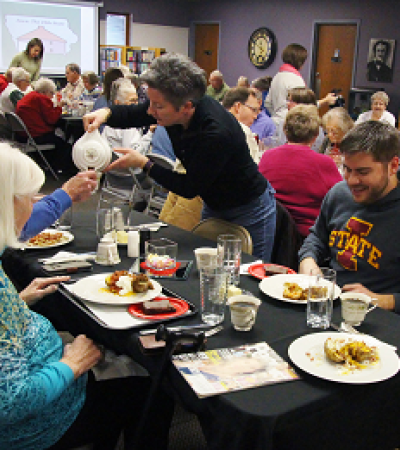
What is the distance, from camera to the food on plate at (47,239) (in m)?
2.18

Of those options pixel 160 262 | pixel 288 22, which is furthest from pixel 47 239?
pixel 288 22

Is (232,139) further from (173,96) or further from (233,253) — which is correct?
(233,253)

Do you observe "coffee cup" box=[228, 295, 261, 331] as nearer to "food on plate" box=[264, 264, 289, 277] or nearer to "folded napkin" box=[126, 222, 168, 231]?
"food on plate" box=[264, 264, 289, 277]

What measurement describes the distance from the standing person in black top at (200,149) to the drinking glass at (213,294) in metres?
0.80

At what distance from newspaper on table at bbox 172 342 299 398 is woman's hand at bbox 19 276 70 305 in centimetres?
63

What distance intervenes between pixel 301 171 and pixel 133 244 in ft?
4.38

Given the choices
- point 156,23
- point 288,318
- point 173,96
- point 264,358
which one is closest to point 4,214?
point 264,358

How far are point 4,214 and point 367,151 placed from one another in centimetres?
126

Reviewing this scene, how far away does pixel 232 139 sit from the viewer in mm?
2260

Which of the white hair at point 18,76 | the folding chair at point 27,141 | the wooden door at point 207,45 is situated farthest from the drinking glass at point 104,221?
the wooden door at point 207,45

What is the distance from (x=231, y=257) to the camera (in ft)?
6.09

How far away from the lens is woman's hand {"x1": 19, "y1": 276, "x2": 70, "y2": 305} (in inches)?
68.4

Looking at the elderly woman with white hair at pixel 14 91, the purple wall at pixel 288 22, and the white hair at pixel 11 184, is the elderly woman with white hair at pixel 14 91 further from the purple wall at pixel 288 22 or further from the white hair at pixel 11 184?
the white hair at pixel 11 184

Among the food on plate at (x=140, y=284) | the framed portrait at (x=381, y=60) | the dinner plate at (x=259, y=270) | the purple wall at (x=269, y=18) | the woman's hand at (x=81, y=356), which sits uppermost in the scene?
the purple wall at (x=269, y=18)
